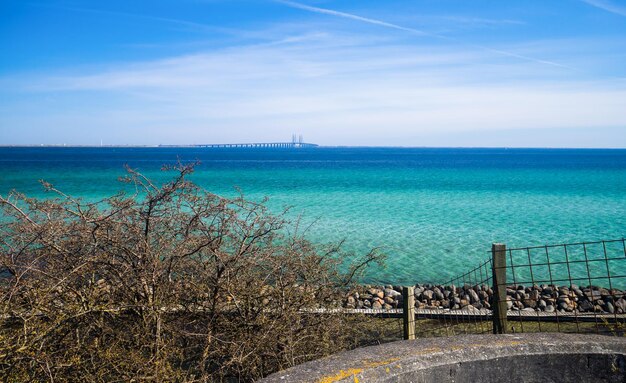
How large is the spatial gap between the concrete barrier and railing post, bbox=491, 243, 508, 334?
2.71m

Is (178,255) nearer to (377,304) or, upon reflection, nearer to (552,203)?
(377,304)

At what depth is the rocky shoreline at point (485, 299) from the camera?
10117 mm

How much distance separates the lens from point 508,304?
34.5 feet

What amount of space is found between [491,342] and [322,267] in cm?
326

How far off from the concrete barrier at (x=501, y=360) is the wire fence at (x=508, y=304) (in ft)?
5.46

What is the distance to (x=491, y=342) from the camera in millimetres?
3287

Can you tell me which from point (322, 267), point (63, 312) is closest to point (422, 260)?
point (322, 267)

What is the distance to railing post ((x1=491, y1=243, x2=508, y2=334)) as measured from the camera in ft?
19.8

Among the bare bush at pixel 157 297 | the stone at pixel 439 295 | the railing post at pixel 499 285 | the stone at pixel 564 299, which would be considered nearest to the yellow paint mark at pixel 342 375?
the bare bush at pixel 157 297

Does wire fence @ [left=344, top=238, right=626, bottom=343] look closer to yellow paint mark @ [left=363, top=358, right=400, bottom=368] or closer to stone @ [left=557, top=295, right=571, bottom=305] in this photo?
stone @ [left=557, top=295, right=571, bottom=305]

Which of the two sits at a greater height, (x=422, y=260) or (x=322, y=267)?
(x=322, y=267)

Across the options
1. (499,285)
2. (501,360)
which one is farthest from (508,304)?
(501,360)

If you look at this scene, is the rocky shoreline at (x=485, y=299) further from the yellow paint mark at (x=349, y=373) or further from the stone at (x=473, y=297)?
the yellow paint mark at (x=349, y=373)

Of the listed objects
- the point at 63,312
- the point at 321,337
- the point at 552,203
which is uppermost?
the point at 63,312
